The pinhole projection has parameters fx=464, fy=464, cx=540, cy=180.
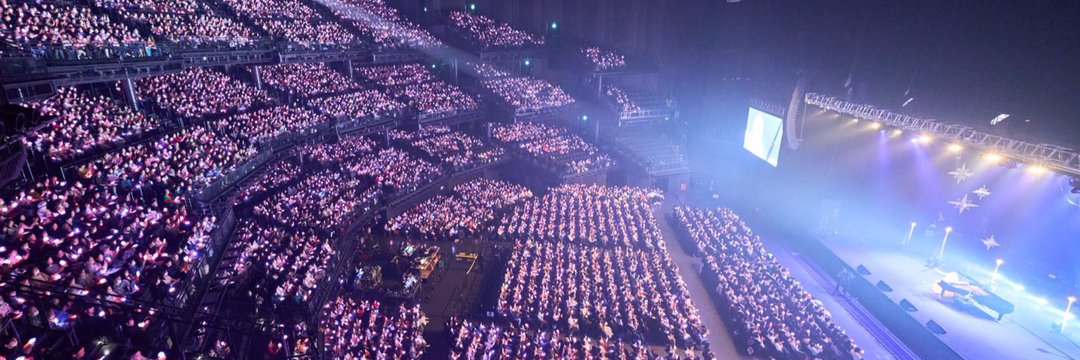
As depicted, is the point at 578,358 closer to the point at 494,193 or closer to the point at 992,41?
the point at 494,193

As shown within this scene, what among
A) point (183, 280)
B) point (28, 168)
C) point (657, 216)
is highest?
point (28, 168)

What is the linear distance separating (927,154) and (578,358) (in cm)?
1726

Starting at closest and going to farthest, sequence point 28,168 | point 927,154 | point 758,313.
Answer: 1. point 28,168
2. point 758,313
3. point 927,154

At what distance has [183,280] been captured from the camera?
11094 mm

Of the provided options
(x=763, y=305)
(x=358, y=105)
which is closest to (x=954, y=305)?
(x=763, y=305)

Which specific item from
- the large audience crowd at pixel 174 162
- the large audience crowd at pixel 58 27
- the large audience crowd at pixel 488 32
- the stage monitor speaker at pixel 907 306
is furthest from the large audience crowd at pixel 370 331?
the large audience crowd at pixel 488 32

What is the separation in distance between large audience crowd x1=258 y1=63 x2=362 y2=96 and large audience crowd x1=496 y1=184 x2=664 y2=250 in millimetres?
13207

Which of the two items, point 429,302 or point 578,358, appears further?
point 429,302

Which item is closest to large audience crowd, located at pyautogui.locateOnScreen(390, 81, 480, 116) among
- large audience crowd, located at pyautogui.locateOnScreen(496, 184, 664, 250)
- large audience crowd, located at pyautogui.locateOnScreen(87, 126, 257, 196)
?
large audience crowd, located at pyautogui.locateOnScreen(496, 184, 664, 250)

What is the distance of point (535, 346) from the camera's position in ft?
44.4

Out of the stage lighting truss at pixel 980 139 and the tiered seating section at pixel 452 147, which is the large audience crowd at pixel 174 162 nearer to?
the tiered seating section at pixel 452 147

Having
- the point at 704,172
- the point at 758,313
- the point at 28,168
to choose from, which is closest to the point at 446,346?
the point at 758,313

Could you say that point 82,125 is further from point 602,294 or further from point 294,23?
point 602,294

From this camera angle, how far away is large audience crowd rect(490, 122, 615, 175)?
2946cm
